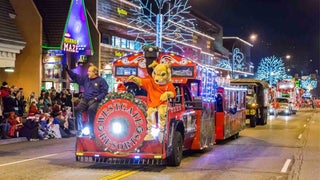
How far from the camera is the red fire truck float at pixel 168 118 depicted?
10992 mm

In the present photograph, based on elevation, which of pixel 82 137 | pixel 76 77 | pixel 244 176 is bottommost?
pixel 244 176

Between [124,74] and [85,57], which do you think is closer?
[124,74]

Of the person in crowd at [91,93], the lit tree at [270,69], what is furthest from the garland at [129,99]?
the lit tree at [270,69]

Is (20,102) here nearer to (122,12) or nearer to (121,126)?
(121,126)

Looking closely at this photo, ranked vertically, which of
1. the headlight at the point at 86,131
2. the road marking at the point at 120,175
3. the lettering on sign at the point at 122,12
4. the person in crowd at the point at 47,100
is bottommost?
the road marking at the point at 120,175

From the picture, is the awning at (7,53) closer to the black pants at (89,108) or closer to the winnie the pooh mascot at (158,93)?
the black pants at (89,108)

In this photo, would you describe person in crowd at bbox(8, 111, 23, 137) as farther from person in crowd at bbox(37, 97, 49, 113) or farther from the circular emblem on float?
the circular emblem on float

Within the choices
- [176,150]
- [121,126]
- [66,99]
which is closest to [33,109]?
[66,99]

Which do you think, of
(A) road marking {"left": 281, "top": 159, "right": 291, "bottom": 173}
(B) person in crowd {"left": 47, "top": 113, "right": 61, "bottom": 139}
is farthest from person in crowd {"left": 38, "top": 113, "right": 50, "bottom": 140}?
(A) road marking {"left": 281, "top": 159, "right": 291, "bottom": 173}

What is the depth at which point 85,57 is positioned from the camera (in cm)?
3309

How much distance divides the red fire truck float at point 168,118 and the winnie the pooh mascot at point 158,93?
5.5 inches

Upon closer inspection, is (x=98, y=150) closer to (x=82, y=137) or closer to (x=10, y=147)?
(x=82, y=137)

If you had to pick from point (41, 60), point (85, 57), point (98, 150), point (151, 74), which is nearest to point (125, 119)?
point (98, 150)

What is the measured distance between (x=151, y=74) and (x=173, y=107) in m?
1.23
